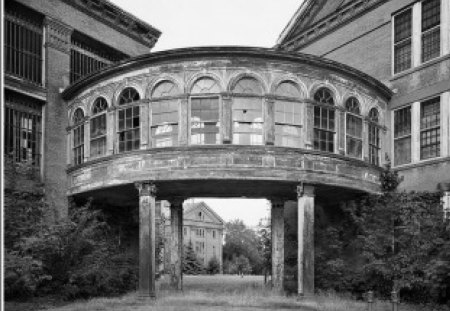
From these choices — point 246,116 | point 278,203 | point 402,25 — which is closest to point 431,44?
point 402,25

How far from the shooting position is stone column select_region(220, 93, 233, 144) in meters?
19.8

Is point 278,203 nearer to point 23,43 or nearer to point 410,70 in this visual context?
point 410,70

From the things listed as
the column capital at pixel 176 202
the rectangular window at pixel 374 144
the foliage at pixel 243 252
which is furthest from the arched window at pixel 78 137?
the foliage at pixel 243 252

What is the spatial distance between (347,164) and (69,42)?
1405 centimetres

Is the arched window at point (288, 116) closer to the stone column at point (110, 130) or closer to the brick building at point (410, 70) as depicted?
the brick building at point (410, 70)

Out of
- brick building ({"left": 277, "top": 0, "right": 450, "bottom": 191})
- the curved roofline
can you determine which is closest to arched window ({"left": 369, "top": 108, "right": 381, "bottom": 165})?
brick building ({"left": 277, "top": 0, "right": 450, "bottom": 191})

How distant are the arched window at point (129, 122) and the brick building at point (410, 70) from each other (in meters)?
8.24

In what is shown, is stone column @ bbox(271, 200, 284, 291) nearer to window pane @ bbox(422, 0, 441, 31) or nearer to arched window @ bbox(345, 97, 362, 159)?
arched window @ bbox(345, 97, 362, 159)

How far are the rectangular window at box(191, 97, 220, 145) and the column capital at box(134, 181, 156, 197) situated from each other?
218cm

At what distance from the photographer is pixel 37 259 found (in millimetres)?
19438

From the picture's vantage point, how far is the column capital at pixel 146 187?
2022 cm

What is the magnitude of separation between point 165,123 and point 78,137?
5.32m

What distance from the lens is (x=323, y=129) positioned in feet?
68.9

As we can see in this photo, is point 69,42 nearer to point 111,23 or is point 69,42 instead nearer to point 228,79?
point 111,23
